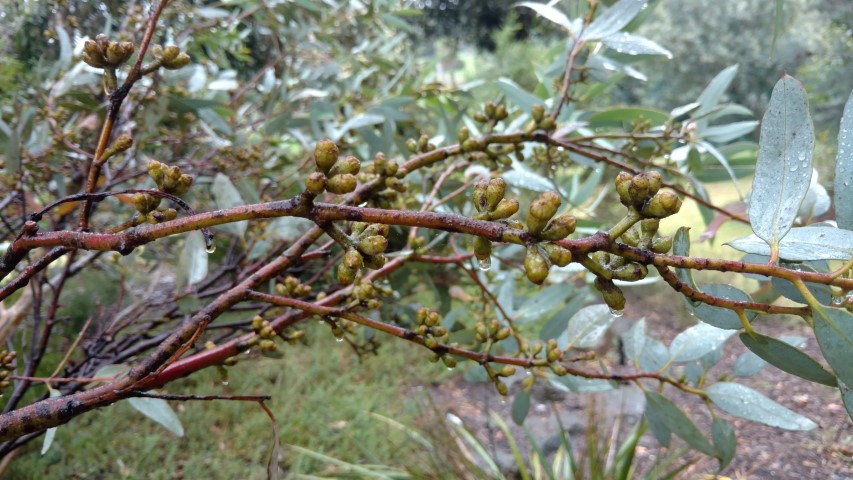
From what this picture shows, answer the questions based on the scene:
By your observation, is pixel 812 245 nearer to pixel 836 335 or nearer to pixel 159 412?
pixel 836 335

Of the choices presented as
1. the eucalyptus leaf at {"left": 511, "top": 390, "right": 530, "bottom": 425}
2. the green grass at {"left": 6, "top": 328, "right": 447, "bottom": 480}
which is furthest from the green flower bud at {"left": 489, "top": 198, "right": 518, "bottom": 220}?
the green grass at {"left": 6, "top": 328, "right": 447, "bottom": 480}

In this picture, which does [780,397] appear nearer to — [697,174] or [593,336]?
[697,174]

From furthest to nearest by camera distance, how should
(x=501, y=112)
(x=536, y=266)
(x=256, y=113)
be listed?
(x=256, y=113) < (x=501, y=112) < (x=536, y=266)

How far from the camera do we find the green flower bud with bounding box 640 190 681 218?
235mm

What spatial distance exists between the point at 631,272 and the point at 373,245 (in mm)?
120

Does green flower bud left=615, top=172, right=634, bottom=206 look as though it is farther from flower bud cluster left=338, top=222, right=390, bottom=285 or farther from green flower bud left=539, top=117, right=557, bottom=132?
green flower bud left=539, top=117, right=557, bottom=132

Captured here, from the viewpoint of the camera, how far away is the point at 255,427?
1.95 metres

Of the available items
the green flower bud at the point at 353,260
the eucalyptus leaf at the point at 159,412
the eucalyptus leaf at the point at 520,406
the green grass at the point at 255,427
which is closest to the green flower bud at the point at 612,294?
the green flower bud at the point at 353,260

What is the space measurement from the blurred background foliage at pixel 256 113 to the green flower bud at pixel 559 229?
142 mm

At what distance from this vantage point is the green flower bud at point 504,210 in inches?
10.0

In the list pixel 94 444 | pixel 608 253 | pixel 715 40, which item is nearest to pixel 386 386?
pixel 94 444

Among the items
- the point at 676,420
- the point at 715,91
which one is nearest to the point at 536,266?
the point at 676,420

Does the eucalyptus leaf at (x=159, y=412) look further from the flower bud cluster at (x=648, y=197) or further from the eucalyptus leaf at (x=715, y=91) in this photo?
the eucalyptus leaf at (x=715, y=91)

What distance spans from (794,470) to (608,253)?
1.55 meters
